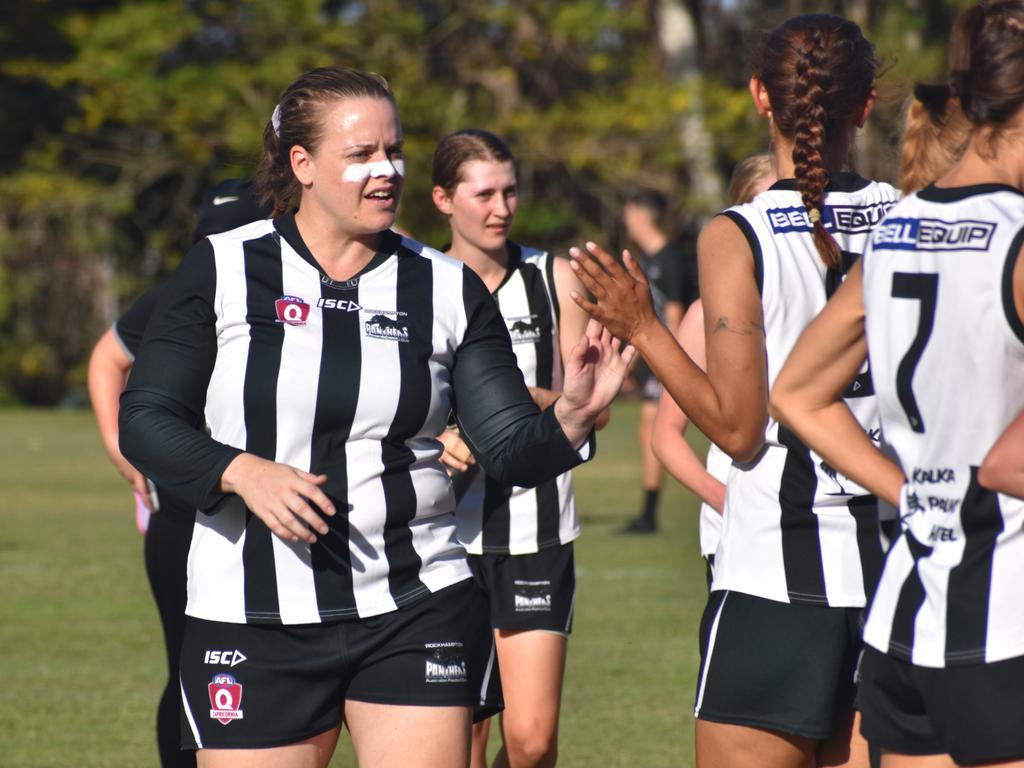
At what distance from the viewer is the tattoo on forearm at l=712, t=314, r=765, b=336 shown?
3430 millimetres

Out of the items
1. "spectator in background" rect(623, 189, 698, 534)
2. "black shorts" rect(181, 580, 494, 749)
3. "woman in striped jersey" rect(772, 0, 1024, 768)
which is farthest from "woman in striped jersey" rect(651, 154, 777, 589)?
"spectator in background" rect(623, 189, 698, 534)

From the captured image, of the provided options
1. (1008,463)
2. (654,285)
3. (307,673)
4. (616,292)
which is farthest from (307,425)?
(654,285)

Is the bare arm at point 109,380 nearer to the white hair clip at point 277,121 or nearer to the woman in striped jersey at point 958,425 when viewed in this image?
the white hair clip at point 277,121

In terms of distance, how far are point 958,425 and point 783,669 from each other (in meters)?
0.97

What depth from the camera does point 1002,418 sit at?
2.68 meters

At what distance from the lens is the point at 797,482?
3.59 meters

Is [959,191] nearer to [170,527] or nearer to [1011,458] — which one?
[1011,458]

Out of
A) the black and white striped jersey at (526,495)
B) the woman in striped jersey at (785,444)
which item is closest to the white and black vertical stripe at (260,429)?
the woman in striped jersey at (785,444)

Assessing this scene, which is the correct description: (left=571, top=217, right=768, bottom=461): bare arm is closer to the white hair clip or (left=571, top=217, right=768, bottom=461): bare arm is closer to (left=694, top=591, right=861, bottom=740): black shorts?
(left=694, top=591, right=861, bottom=740): black shorts

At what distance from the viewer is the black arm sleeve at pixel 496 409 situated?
3.59 metres

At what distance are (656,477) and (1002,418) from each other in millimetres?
9748

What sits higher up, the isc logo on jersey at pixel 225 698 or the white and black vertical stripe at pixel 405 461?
the white and black vertical stripe at pixel 405 461

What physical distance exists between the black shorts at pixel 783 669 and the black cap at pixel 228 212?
6.98 ft

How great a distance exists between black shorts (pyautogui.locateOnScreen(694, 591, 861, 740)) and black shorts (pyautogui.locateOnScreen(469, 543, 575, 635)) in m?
1.93
